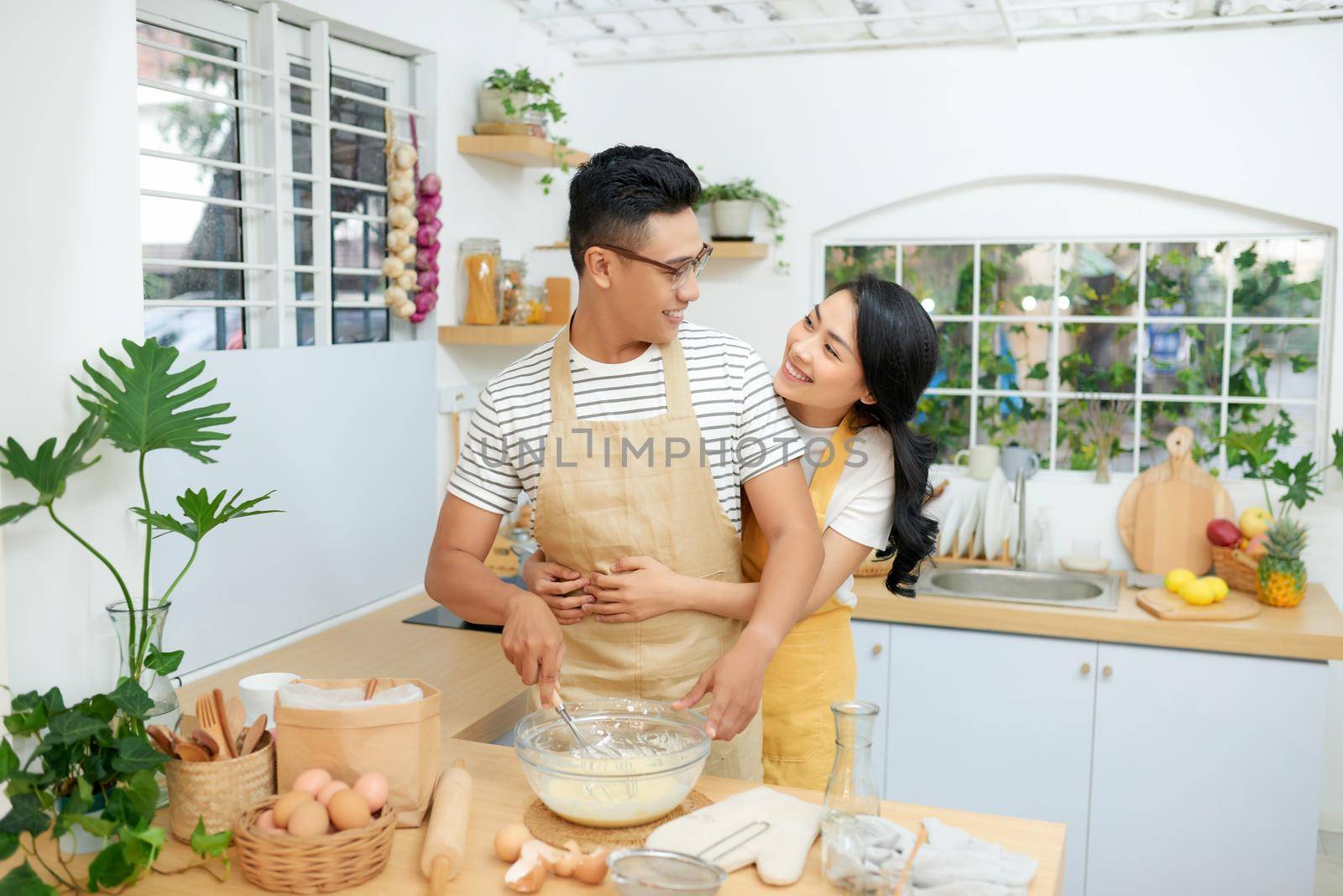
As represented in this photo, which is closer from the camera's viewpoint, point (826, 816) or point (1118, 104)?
point (826, 816)

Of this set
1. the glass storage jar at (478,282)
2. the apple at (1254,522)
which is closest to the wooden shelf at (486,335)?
the glass storage jar at (478,282)

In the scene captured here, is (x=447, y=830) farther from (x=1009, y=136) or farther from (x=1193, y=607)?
(x=1009, y=136)

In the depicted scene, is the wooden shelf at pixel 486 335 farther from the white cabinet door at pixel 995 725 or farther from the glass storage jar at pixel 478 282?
the white cabinet door at pixel 995 725

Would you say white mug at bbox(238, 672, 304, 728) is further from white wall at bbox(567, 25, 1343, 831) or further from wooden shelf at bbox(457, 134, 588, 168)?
white wall at bbox(567, 25, 1343, 831)

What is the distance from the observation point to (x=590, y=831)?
1440 mm

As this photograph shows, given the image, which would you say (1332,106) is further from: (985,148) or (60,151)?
(60,151)

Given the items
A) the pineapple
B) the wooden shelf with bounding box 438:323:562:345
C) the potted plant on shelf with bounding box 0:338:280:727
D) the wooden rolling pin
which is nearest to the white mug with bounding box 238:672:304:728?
the potted plant on shelf with bounding box 0:338:280:727

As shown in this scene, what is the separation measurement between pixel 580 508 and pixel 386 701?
0.40 meters

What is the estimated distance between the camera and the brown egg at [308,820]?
4.37 ft

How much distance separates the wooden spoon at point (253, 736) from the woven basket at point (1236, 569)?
2.62m

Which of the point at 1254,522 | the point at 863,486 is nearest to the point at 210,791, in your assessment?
the point at 863,486

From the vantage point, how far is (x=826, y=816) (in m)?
1.33

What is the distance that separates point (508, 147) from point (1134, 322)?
1.94 m

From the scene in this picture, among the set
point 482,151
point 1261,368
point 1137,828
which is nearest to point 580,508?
point 482,151
